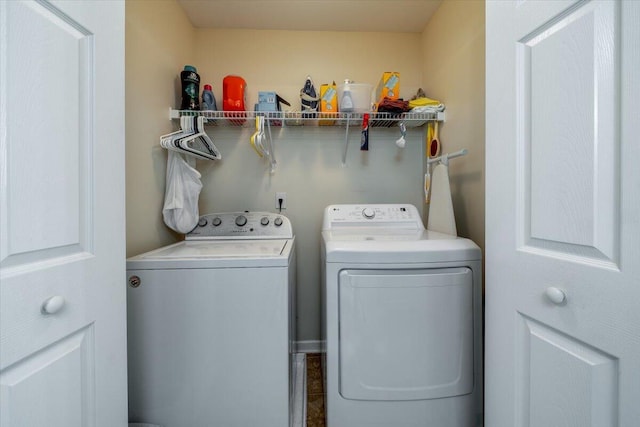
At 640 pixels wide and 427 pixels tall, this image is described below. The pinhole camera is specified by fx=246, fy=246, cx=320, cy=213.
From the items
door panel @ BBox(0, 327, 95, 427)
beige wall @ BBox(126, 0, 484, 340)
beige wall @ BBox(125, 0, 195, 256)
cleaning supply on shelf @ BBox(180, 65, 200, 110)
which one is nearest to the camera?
door panel @ BBox(0, 327, 95, 427)

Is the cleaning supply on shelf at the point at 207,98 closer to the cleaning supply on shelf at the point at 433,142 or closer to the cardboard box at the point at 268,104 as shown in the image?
the cardboard box at the point at 268,104

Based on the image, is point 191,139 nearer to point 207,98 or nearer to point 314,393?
point 207,98

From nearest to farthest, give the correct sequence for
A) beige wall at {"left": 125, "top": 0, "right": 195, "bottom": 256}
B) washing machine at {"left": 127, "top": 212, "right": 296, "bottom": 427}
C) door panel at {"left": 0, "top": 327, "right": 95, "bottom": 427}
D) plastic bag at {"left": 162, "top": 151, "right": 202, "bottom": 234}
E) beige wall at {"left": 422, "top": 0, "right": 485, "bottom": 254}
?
door panel at {"left": 0, "top": 327, "right": 95, "bottom": 427} < washing machine at {"left": 127, "top": 212, "right": 296, "bottom": 427} < beige wall at {"left": 125, "top": 0, "right": 195, "bottom": 256} < beige wall at {"left": 422, "top": 0, "right": 485, "bottom": 254} < plastic bag at {"left": 162, "top": 151, "right": 202, "bottom": 234}

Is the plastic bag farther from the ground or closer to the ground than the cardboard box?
closer to the ground

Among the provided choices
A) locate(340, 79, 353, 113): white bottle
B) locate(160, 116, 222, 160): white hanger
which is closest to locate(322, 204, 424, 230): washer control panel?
locate(340, 79, 353, 113): white bottle

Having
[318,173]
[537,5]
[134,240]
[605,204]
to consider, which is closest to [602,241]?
[605,204]

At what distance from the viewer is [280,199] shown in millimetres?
1941

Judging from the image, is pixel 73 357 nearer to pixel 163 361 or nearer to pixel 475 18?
pixel 163 361

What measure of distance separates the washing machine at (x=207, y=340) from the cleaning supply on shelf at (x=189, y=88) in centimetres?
108

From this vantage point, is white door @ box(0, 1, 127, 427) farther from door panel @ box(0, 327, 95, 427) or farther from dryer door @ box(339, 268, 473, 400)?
dryer door @ box(339, 268, 473, 400)

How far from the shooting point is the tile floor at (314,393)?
132 cm

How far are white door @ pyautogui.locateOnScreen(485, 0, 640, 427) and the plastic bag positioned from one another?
5.16ft

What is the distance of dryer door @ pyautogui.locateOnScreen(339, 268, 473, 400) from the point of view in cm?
106

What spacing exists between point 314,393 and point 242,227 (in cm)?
114
